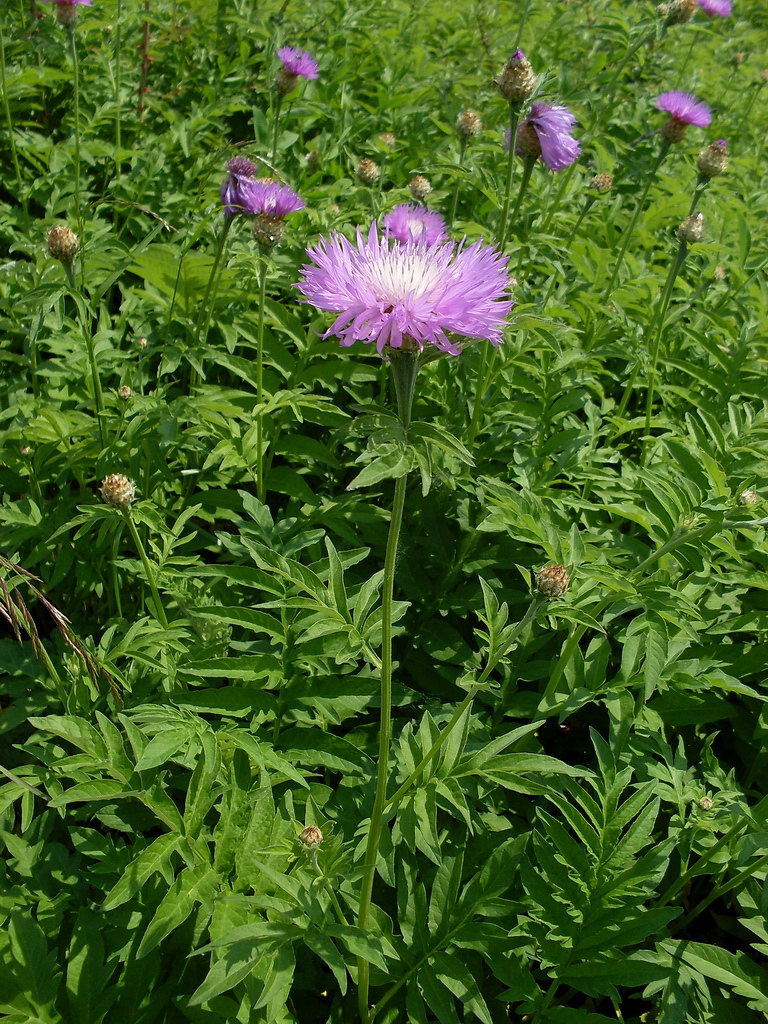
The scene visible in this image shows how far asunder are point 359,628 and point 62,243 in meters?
1.42

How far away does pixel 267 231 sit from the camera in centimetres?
256

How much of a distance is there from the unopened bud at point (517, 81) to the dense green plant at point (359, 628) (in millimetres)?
176

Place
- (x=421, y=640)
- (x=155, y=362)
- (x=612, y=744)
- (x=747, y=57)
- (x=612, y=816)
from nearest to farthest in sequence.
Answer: (x=612, y=816), (x=612, y=744), (x=421, y=640), (x=155, y=362), (x=747, y=57)

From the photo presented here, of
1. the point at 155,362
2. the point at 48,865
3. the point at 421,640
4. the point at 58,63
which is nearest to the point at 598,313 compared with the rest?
the point at 421,640

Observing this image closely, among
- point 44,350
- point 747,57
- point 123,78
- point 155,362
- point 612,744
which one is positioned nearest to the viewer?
point 612,744

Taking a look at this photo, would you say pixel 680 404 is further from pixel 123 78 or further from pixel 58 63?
pixel 58 63

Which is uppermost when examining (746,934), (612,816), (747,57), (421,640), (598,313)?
(747,57)

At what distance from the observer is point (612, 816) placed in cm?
199

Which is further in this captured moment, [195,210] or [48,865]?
[195,210]

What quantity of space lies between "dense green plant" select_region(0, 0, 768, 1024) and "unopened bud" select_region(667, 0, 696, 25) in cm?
8

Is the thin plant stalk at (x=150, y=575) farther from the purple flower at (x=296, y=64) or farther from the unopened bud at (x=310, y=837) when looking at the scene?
the purple flower at (x=296, y=64)

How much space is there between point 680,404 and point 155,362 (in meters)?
2.26

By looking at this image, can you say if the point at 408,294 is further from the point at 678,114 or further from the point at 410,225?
the point at 678,114

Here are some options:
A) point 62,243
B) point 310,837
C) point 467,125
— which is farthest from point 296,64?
point 310,837
